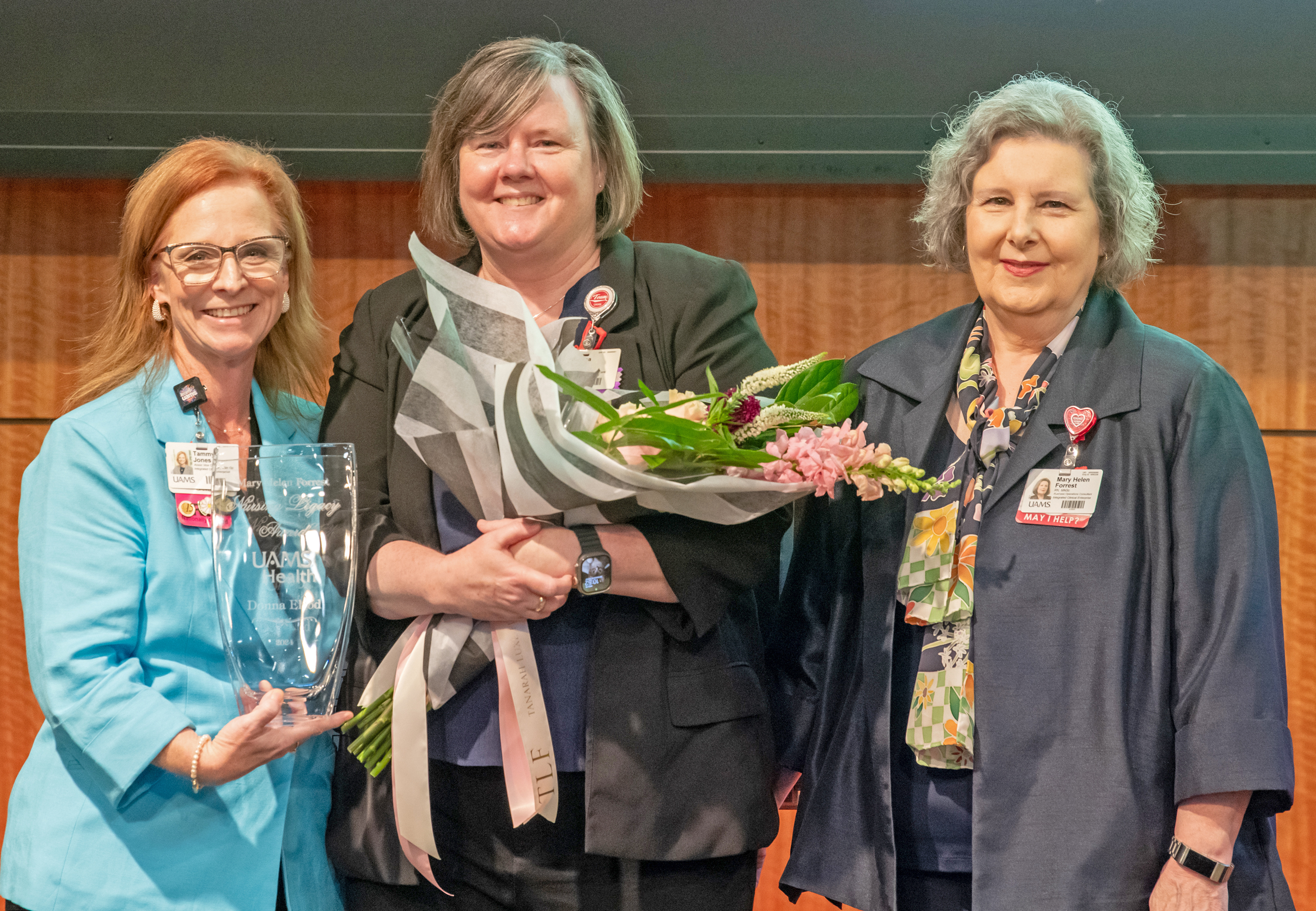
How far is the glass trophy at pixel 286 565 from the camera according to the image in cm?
161

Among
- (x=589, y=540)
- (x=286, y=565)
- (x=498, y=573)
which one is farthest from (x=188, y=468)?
(x=589, y=540)

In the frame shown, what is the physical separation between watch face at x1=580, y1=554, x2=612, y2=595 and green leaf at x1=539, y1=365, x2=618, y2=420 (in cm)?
23

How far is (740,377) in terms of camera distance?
1807mm

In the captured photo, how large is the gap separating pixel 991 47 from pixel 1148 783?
79.2 inches

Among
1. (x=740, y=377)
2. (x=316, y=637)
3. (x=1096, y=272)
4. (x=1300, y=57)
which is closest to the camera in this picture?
(x=316, y=637)

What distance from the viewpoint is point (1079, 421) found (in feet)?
5.85

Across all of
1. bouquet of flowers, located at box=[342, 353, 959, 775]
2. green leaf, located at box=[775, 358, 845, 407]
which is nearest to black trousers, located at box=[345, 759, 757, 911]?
bouquet of flowers, located at box=[342, 353, 959, 775]

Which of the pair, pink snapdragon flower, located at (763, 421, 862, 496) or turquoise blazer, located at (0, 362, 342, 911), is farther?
turquoise blazer, located at (0, 362, 342, 911)

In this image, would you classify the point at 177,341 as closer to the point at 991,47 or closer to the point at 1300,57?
the point at 991,47

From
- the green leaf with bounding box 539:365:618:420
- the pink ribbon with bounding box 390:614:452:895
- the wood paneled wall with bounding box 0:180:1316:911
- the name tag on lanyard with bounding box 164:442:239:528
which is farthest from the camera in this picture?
the wood paneled wall with bounding box 0:180:1316:911

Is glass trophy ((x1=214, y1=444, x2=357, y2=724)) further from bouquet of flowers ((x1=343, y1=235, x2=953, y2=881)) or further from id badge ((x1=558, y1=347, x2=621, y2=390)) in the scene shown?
id badge ((x1=558, y1=347, x2=621, y2=390))

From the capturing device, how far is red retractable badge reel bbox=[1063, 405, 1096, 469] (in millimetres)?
1773

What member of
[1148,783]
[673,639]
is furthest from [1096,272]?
[673,639]

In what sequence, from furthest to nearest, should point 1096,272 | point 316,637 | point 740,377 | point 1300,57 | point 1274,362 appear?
point 1274,362 < point 1300,57 < point 1096,272 < point 740,377 < point 316,637
